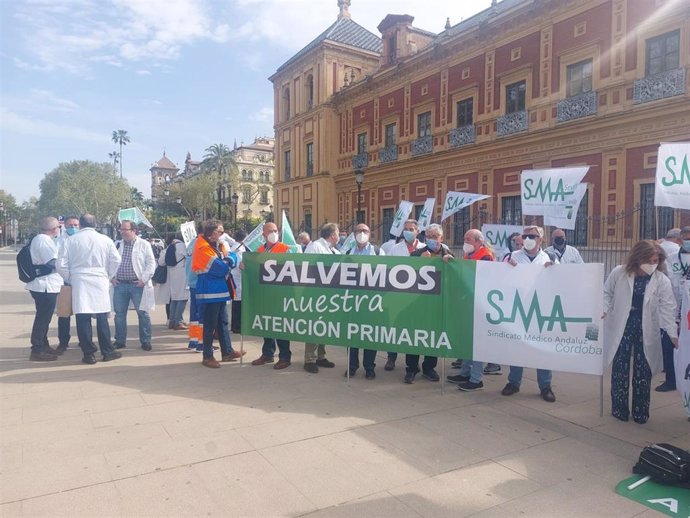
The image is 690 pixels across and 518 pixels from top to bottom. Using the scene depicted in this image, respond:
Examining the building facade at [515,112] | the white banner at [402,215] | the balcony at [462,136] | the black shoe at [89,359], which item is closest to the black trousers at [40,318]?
the black shoe at [89,359]

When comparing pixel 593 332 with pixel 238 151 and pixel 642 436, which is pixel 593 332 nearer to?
pixel 642 436

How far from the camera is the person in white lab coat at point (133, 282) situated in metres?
7.52

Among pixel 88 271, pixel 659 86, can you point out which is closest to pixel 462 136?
pixel 659 86

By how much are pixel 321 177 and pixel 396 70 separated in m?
8.10

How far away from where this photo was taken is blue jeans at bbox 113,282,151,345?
7539mm

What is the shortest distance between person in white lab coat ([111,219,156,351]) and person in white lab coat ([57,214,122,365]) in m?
0.60

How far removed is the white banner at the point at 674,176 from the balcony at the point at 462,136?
1483 centimetres

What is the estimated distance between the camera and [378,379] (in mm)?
6199

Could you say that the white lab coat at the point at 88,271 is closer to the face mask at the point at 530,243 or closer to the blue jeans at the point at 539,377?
the blue jeans at the point at 539,377

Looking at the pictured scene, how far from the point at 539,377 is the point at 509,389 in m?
0.36

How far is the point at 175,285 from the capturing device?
928 centimetres

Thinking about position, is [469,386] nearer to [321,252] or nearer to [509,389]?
[509,389]

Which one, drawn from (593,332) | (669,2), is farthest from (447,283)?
(669,2)

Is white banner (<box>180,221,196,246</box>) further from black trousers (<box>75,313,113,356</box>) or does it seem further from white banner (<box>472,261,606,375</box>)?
white banner (<box>472,261,606,375</box>)
